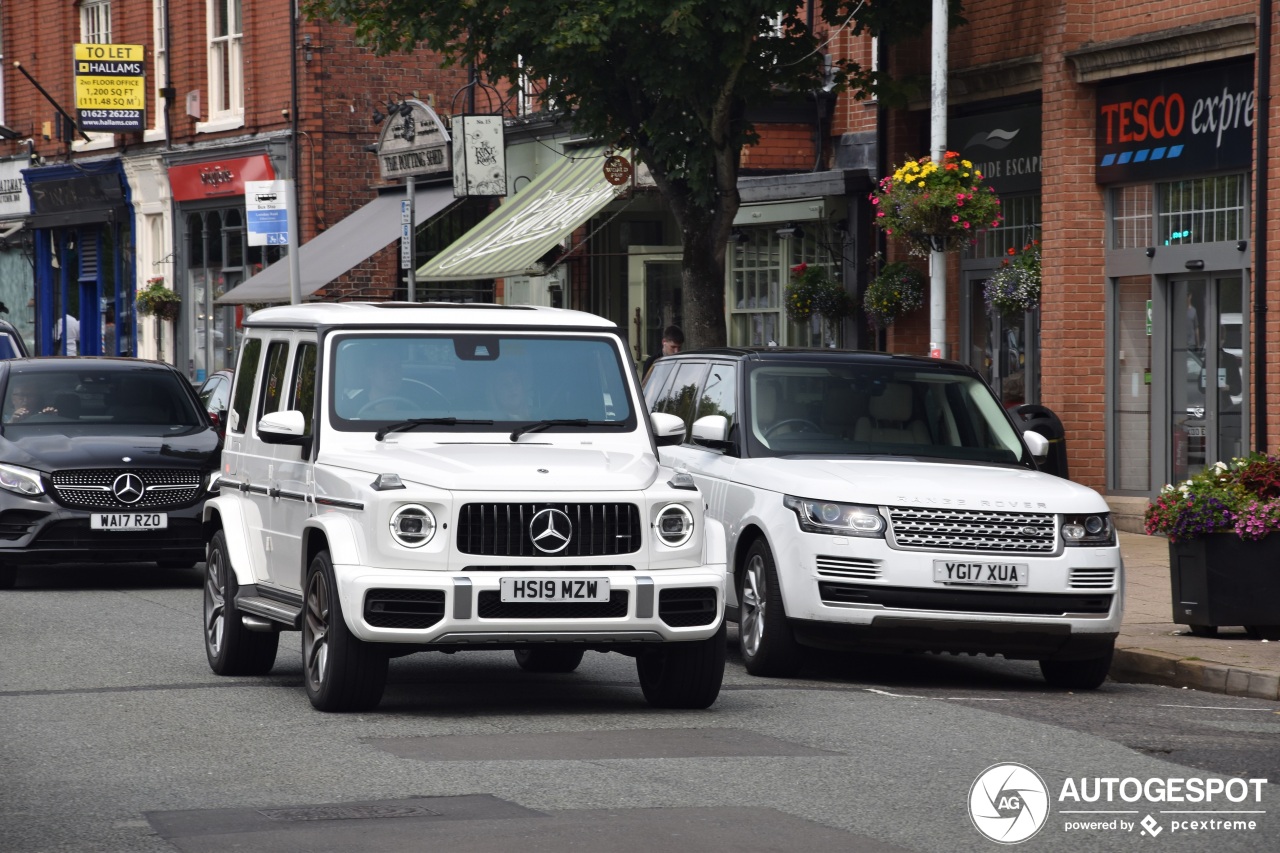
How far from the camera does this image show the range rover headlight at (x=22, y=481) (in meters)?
15.6

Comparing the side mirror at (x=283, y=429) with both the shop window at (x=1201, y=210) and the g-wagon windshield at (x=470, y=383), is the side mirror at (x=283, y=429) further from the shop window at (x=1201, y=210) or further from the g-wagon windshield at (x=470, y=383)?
the shop window at (x=1201, y=210)

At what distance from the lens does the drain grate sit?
23.4 feet

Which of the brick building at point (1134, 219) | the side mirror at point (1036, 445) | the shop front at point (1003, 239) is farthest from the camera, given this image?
the shop front at point (1003, 239)

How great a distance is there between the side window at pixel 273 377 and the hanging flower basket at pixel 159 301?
28.2 metres

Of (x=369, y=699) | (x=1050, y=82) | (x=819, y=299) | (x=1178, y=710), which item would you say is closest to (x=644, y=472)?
(x=369, y=699)

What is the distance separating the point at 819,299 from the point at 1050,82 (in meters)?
3.99

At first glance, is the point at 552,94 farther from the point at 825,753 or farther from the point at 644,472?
the point at 825,753

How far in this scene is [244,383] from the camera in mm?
11422

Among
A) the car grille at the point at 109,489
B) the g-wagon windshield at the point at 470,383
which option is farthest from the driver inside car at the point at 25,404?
the g-wagon windshield at the point at 470,383

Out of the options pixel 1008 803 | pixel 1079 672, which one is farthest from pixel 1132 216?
pixel 1008 803

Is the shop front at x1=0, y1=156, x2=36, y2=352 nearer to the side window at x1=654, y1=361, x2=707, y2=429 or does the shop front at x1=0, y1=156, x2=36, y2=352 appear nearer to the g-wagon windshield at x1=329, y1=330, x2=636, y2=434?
the side window at x1=654, y1=361, x2=707, y2=429

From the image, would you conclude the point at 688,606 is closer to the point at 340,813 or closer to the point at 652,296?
the point at 340,813

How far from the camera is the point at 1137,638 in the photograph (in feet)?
41.2

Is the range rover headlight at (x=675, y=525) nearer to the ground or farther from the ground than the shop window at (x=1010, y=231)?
nearer to the ground
